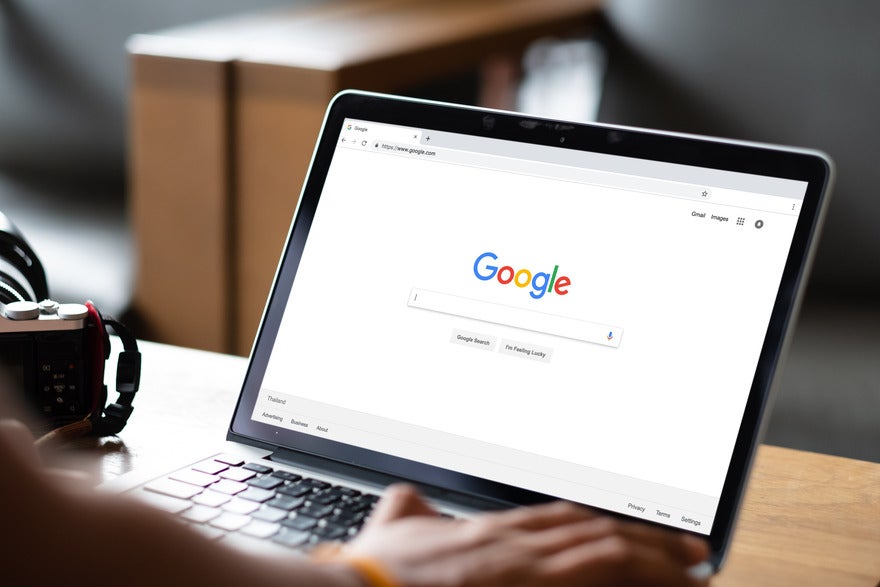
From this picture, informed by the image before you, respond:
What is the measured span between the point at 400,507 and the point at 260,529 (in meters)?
0.11

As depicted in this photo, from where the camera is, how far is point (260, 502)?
0.59 meters

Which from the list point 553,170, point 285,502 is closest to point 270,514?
point 285,502

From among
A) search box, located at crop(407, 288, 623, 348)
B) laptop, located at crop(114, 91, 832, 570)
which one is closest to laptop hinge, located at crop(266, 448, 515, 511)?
laptop, located at crop(114, 91, 832, 570)

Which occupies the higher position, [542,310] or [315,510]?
[542,310]

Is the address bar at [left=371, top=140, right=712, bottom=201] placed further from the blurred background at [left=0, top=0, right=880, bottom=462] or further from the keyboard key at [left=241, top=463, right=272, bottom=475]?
the blurred background at [left=0, top=0, right=880, bottom=462]

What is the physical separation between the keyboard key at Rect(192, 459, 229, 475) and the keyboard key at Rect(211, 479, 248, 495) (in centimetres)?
1

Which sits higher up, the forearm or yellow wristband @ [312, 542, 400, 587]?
the forearm

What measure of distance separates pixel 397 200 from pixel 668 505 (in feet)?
0.86

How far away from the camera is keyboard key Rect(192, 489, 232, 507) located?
0.59 metres

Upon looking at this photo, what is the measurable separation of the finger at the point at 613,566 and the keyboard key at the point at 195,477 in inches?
9.7

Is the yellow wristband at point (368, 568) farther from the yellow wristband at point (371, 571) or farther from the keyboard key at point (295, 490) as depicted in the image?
the keyboard key at point (295, 490)

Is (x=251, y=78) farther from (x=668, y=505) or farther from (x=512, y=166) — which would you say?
(x=668, y=505)

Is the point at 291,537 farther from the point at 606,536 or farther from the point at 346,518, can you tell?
the point at 606,536

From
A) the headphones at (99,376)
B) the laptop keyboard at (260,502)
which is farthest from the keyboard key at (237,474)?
the headphones at (99,376)
